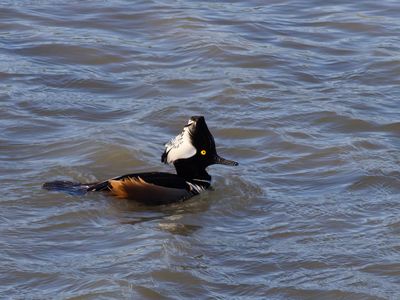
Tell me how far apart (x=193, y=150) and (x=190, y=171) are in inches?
7.5

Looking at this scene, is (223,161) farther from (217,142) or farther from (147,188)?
(217,142)

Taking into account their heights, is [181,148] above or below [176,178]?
above

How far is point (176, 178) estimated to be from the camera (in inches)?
378

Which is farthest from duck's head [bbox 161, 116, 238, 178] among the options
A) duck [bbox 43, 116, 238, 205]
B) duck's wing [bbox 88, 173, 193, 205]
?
duck's wing [bbox 88, 173, 193, 205]

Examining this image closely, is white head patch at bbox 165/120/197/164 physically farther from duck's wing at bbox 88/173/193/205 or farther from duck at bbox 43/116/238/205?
duck's wing at bbox 88/173/193/205

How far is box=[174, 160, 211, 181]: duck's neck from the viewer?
31.9 feet

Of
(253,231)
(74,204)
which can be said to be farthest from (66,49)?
(253,231)

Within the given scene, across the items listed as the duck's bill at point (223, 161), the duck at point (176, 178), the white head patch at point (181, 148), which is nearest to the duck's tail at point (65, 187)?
the duck at point (176, 178)

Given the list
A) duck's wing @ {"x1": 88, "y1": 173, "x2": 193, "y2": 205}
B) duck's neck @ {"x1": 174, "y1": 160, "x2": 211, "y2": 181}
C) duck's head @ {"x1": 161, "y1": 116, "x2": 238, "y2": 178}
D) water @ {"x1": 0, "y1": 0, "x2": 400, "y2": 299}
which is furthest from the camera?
duck's neck @ {"x1": 174, "y1": 160, "x2": 211, "y2": 181}

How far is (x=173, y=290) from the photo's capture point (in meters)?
7.60

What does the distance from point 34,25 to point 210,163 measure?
520 centimetres

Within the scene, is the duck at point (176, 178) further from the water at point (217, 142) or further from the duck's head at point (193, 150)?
the water at point (217, 142)

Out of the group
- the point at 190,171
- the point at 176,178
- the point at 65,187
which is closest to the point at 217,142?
the point at 190,171

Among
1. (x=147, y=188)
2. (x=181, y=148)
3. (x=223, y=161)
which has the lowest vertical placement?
(x=147, y=188)
